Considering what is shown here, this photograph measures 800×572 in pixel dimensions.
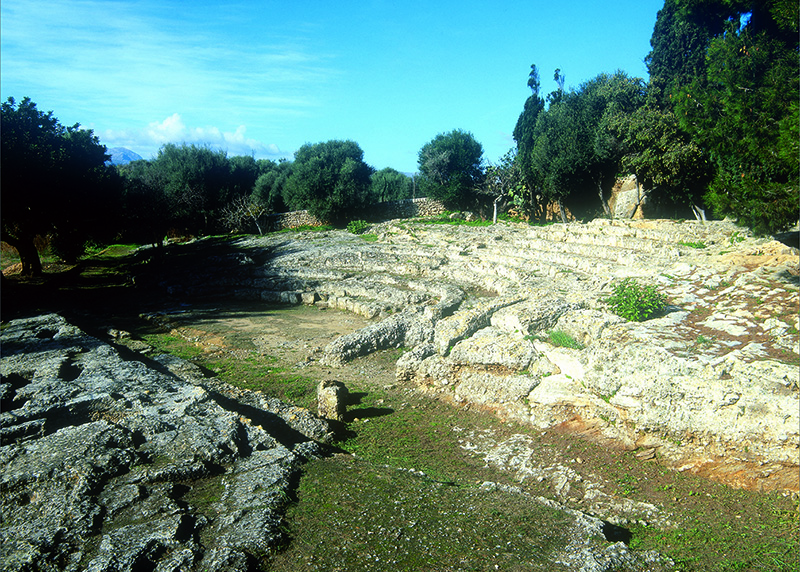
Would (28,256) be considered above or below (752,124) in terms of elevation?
below

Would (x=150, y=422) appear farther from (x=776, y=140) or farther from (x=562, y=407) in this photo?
(x=776, y=140)

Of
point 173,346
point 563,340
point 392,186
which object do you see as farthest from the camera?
point 392,186

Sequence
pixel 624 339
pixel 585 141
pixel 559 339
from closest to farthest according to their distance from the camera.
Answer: pixel 624 339, pixel 559 339, pixel 585 141

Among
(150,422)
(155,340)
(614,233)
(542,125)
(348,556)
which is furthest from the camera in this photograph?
(542,125)

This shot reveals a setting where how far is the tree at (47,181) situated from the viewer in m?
23.2

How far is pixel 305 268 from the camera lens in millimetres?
23672

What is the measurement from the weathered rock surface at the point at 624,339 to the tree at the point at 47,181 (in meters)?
13.7

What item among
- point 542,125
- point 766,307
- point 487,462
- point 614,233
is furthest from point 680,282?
point 542,125

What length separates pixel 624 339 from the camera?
29.9 ft

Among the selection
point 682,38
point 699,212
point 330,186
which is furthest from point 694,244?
point 330,186

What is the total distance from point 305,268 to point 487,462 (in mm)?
17382

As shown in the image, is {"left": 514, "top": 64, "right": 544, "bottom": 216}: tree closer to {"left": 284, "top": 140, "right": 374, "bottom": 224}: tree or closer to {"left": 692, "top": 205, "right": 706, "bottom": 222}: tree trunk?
{"left": 692, "top": 205, "right": 706, "bottom": 222}: tree trunk

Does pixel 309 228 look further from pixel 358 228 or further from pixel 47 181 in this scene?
pixel 47 181

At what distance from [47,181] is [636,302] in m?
26.8
